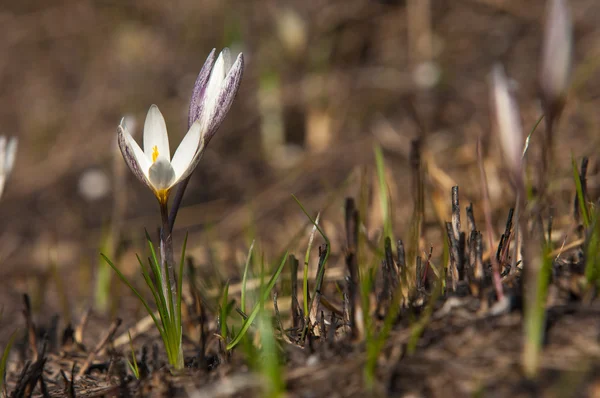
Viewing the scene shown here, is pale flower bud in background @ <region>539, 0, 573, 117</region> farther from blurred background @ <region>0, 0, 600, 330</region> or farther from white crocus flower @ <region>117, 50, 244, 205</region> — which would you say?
blurred background @ <region>0, 0, 600, 330</region>

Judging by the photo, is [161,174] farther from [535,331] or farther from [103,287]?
[103,287]


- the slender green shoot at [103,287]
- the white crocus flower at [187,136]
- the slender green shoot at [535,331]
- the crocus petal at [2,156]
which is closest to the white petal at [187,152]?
the white crocus flower at [187,136]

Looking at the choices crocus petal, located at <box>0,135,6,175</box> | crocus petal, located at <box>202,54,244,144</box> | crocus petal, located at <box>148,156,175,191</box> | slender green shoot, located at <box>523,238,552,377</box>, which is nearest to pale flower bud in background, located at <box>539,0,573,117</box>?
slender green shoot, located at <box>523,238,552,377</box>

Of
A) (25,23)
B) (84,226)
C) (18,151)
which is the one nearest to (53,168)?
(18,151)

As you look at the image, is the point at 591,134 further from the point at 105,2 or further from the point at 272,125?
the point at 105,2

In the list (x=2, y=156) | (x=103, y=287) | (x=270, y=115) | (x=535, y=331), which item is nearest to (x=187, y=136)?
(x=2, y=156)

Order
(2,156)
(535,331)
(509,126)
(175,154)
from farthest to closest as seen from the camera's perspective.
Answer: (2,156) < (175,154) < (509,126) < (535,331)
